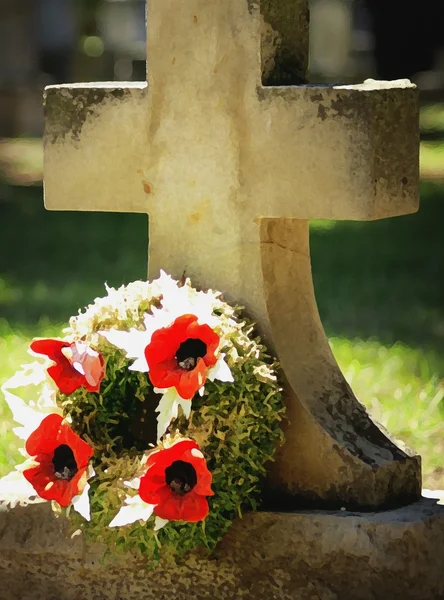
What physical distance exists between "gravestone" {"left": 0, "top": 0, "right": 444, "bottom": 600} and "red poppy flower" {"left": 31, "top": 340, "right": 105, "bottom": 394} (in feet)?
1.47

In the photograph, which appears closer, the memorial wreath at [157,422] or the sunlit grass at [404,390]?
the memorial wreath at [157,422]

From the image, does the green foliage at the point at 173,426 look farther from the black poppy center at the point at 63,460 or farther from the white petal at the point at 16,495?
the white petal at the point at 16,495

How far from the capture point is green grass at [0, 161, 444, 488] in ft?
18.9

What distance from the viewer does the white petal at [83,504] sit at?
353 centimetres

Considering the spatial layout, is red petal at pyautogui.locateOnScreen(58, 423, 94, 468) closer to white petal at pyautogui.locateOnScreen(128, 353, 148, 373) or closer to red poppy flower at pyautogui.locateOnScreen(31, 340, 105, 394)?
red poppy flower at pyautogui.locateOnScreen(31, 340, 105, 394)

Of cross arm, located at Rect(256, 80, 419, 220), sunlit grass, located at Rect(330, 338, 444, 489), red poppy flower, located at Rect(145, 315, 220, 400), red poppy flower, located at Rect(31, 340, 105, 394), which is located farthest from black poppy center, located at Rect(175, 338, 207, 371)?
sunlit grass, located at Rect(330, 338, 444, 489)

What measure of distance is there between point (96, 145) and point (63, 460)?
939 millimetres

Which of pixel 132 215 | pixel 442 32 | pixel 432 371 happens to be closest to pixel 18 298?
pixel 432 371

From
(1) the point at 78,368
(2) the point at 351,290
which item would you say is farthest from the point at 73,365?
(2) the point at 351,290

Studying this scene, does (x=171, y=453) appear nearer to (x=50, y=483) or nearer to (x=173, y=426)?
(x=173, y=426)

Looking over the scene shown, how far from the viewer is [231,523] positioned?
3.67 meters

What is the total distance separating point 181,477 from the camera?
353 centimetres

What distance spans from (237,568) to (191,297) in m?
0.73

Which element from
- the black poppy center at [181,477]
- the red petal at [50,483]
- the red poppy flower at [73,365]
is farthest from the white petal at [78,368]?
the black poppy center at [181,477]
